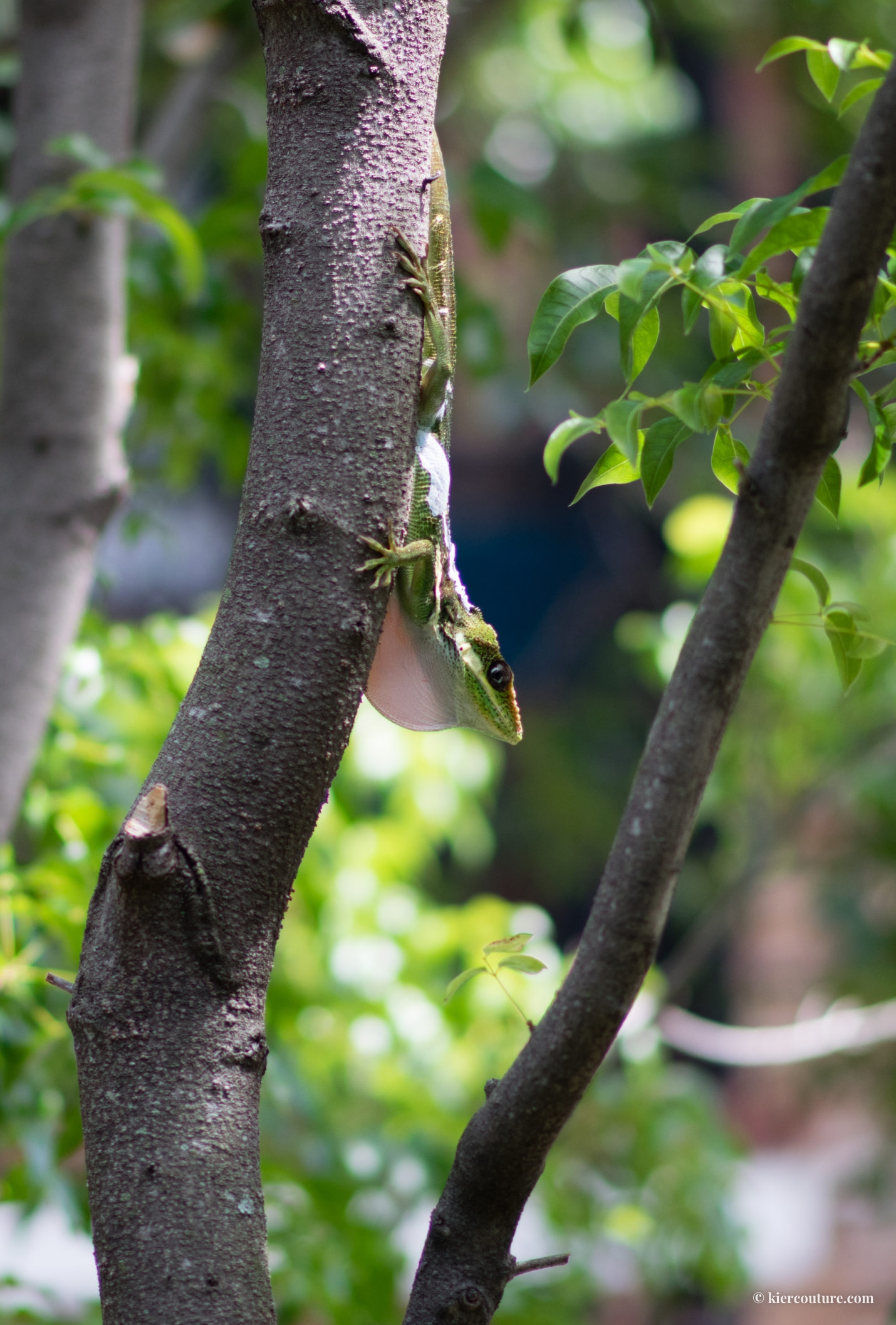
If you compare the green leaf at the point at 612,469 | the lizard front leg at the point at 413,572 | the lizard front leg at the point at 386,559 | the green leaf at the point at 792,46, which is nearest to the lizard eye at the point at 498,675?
the lizard front leg at the point at 413,572

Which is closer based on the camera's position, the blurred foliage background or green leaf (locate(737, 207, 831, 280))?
green leaf (locate(737, 207, 831, 280))

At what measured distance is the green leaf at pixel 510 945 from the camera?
906 mm

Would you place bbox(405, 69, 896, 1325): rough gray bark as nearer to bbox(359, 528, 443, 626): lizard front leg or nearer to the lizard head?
bbox(359, 528, 443, 626): lizard front leg

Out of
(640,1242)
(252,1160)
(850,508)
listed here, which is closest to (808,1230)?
(640,1242)

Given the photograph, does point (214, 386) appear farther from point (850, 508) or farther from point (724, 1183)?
point (724, 1183)

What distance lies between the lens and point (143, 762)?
81.8 inches

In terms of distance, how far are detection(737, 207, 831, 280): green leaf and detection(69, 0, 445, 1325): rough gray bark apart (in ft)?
0.89

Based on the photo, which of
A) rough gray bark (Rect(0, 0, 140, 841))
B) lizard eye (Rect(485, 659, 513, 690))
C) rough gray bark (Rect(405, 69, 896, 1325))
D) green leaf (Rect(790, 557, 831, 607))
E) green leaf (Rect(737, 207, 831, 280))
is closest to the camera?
rough gray bark (Rect(405, 69, 896, 1325))

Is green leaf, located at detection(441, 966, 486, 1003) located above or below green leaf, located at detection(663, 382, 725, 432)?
below

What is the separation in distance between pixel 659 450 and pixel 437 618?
0.63m

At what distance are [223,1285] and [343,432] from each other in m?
0.60

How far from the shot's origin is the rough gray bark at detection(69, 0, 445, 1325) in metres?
0.81

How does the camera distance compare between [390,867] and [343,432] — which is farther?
[390,867]

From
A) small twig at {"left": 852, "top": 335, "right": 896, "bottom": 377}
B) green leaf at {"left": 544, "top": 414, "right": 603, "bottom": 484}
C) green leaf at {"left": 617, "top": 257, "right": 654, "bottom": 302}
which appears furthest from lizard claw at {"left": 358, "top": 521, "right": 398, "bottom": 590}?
small twig at {"left": 852, "top": 335, "right": 896, "bottom": 377}
